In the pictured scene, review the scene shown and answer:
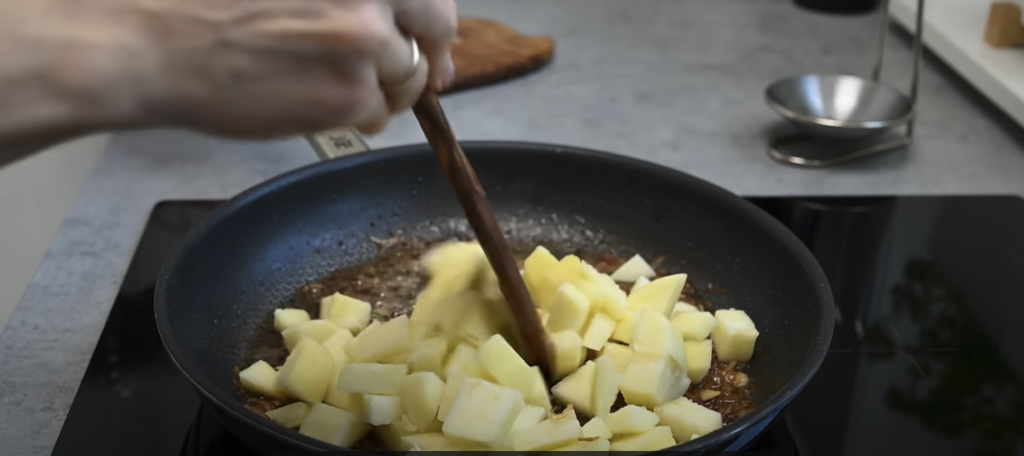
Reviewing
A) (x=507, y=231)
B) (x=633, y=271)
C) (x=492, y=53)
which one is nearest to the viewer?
(x=633, y=271)

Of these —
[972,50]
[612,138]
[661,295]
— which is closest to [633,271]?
[661,295]

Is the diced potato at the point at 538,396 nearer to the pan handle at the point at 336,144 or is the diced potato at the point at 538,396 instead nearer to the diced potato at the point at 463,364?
the diced potato at the point at 463,364

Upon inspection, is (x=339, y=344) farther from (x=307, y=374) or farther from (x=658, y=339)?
(x=658, y=339)

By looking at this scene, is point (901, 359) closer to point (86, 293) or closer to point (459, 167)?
point (459, 167)

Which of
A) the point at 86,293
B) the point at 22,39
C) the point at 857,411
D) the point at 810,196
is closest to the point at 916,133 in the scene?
the point at 810,196

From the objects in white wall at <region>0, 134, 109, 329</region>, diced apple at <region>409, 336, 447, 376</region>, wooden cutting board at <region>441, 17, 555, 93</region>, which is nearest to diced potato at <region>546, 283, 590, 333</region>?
diced apple at <region>409, 336, 447, 376</region>

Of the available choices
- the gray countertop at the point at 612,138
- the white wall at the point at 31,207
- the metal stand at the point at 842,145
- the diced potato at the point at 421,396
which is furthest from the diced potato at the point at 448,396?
the metal stand at the point at 842,145
